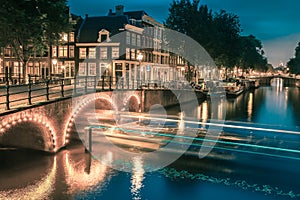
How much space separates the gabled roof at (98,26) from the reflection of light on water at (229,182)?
34.0 m

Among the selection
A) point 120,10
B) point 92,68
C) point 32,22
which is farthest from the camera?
point 120,10

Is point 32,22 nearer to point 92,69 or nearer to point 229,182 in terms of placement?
point 229,182

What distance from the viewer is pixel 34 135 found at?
1739 centimetres

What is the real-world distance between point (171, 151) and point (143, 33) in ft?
116

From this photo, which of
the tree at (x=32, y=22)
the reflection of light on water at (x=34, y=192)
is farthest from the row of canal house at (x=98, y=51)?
the reflection of light on water at (x=34, y=192)

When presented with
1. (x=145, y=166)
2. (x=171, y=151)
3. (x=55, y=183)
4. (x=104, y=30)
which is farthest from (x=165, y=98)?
(x=55, y=183)

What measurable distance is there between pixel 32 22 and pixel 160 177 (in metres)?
13.3

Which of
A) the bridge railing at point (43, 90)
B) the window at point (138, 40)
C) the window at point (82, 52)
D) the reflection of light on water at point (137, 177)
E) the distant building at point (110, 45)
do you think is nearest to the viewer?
the reflection of light on water at point (137, 177)

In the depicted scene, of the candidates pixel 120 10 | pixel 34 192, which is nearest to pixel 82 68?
pixel 120 10

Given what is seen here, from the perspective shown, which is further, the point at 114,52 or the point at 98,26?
the point at 98,26

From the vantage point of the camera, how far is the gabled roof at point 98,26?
4609 cm

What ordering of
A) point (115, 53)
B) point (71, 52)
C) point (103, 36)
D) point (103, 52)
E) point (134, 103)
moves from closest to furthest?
1. point (134, 103)
2. point (115, 53)
3. point (103, 52)
4. point (103, 36)
5. point (71, 52)

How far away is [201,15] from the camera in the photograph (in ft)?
152

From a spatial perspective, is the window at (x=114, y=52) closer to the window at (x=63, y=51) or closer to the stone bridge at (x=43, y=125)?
the window at (x=63, y=51)
